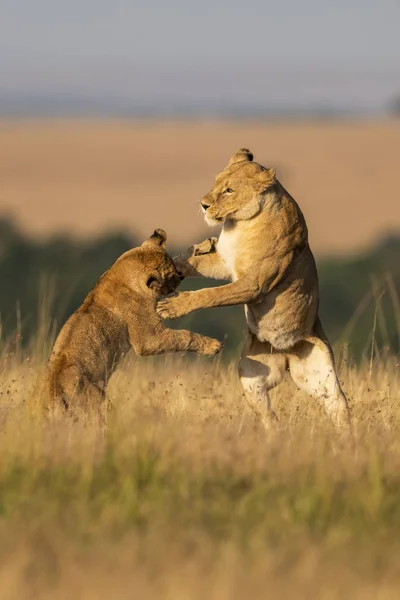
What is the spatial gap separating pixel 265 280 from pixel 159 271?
0.65m

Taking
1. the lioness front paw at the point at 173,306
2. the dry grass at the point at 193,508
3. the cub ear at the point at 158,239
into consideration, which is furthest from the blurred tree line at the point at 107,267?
the dry grass at the point at 193,508

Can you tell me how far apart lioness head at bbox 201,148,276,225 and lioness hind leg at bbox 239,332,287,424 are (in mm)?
762

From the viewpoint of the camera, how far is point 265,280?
7102mm

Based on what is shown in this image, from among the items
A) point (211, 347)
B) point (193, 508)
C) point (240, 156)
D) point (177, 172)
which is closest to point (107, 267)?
point (240, 156)

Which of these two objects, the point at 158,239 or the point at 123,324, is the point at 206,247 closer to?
the point at 158,239

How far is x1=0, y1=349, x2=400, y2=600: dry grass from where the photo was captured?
13.7 feet

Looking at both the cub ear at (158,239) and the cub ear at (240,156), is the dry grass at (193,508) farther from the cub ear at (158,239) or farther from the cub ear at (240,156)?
the cub ear at (240,156)

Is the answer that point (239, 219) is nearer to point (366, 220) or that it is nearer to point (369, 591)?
point (369, 591)

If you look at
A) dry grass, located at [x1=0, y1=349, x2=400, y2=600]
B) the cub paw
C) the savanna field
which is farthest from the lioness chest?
dry grass, located at [x1=0, y1=349, x2=400, y2=600]

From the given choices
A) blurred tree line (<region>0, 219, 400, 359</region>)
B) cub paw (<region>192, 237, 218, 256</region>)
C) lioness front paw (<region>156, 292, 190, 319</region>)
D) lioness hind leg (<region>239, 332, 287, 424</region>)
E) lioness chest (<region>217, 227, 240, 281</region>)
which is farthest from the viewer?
blurred tree line (<region>0, 219, 400, 359</region>)

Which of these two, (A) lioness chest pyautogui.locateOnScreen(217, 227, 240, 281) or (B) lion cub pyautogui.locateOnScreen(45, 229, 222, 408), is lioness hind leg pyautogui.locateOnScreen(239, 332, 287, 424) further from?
(A) lioness chest pyautogui.locateOnScreen(217, 227, 240, 281)

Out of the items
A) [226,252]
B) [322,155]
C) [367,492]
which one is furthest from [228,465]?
[322,155]

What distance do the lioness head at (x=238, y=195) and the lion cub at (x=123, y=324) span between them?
1.35ft

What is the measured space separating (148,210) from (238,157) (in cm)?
3443
